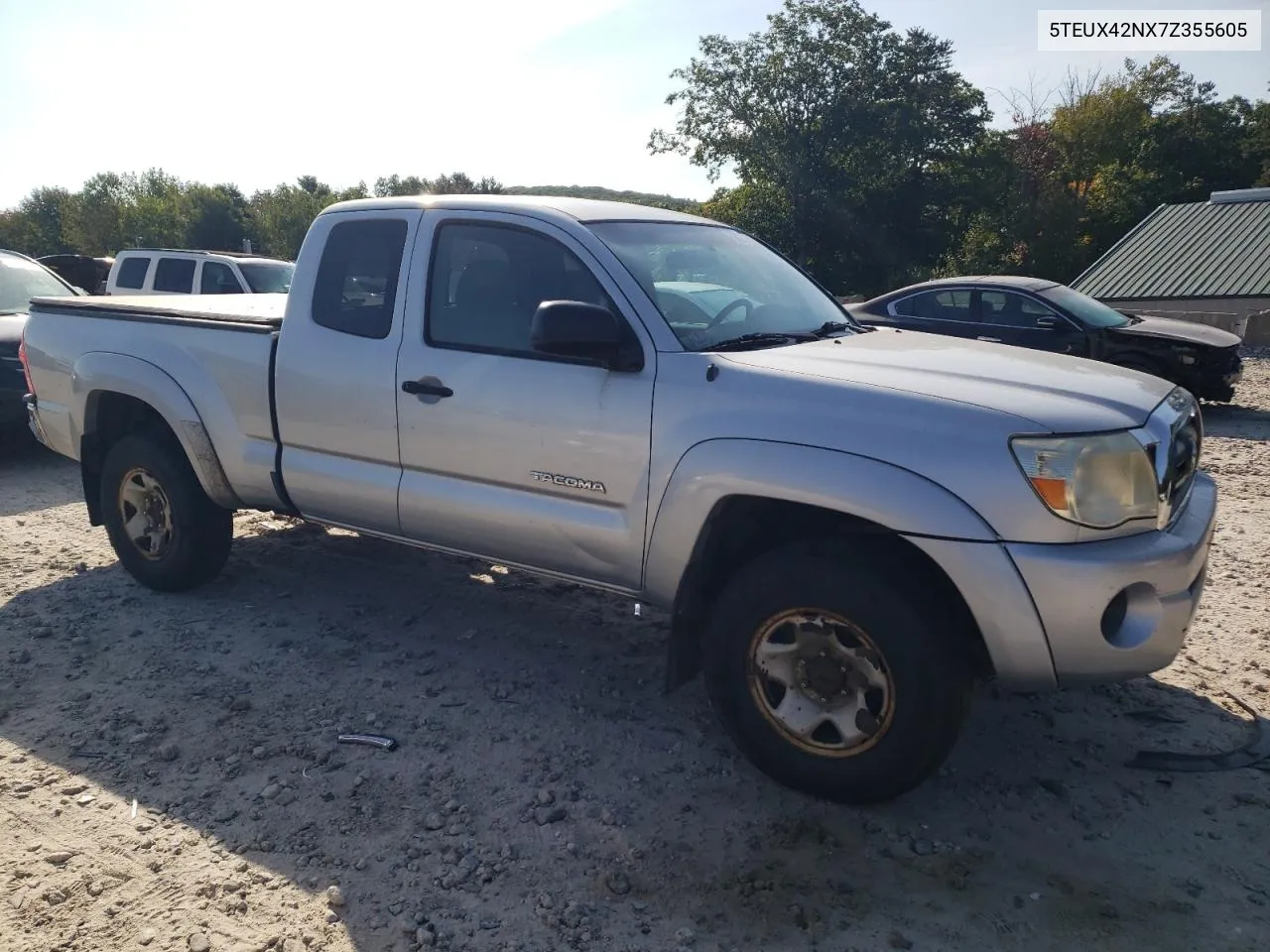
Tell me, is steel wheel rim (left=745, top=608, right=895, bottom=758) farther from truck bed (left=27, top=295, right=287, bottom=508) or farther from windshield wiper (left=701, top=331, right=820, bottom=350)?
truck bed (left=27, top=295, right=287, bottom=508)

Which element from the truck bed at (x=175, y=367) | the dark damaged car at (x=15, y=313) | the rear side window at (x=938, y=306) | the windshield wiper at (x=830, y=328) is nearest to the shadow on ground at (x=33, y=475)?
the dark damaged car at (x=15, y=313)

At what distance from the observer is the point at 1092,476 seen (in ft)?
9.21

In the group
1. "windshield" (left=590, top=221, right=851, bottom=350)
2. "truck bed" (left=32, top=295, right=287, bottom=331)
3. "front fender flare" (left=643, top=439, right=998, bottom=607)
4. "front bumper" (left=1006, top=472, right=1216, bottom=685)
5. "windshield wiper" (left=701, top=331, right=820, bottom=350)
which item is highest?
"windshield" (left=590, top=221, right=851, bottom=350)

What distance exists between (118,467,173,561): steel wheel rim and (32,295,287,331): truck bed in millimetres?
827

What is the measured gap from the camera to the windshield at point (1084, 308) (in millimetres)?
10195

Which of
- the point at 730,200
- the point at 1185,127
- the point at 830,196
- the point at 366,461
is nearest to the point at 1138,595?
the point at 366,461

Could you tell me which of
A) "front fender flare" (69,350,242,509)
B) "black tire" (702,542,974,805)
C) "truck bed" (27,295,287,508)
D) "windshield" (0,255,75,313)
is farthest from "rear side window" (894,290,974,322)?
"windshield" (0,255,75,313)

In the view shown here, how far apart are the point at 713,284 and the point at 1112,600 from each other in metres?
1.96

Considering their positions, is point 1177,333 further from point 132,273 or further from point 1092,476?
point 132,273

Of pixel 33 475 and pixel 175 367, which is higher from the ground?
pixel 175 367

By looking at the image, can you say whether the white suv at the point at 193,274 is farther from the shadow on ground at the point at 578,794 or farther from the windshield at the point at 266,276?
the shadow on ground at the point at 578,794

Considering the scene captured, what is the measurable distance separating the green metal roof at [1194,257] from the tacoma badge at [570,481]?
18.5 metres

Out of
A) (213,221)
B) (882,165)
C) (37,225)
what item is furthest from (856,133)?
(37,225)

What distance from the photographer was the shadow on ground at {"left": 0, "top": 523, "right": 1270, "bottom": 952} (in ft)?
8.91
